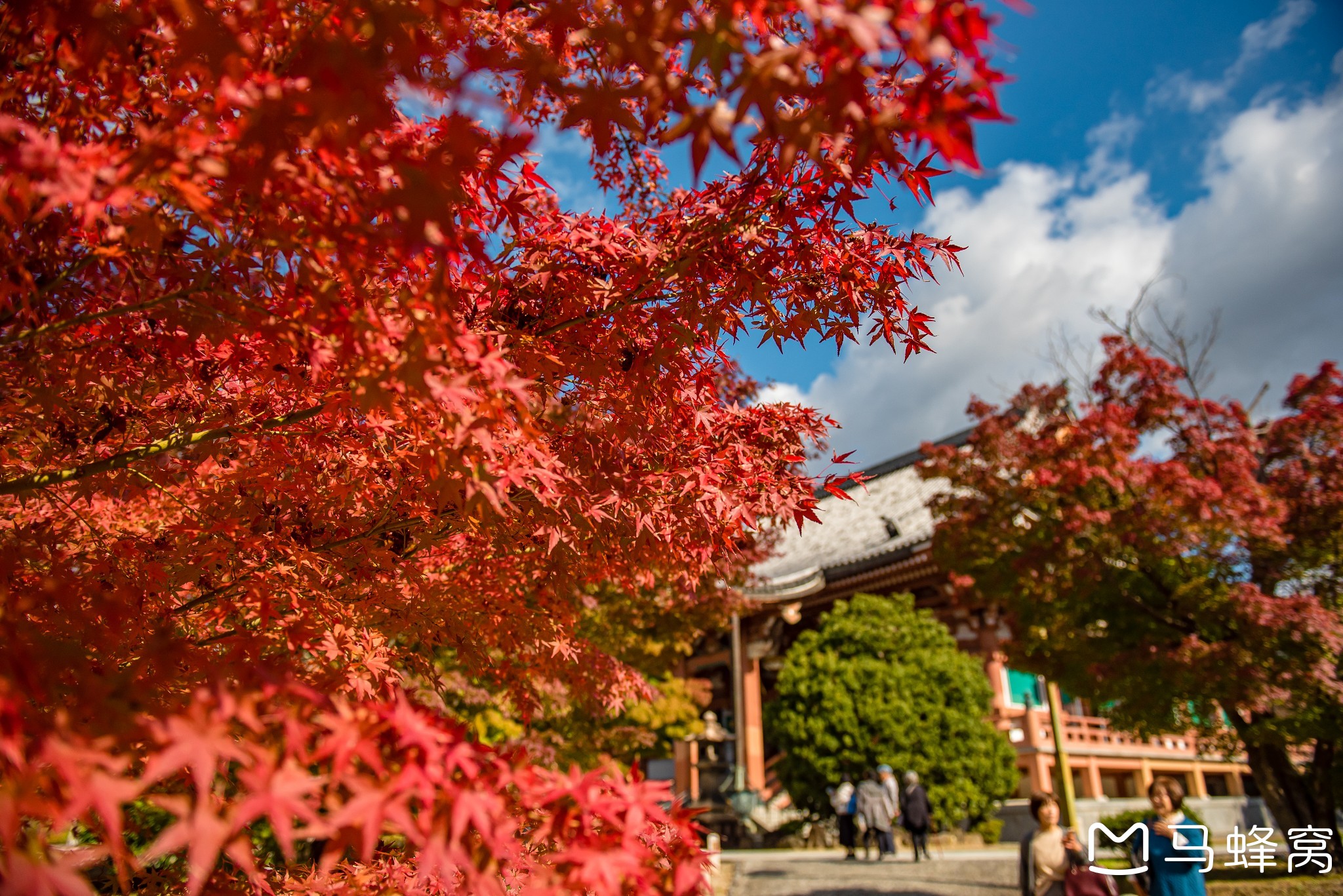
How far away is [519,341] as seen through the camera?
187 cm

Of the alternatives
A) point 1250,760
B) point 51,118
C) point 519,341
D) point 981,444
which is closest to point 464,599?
point 519,341

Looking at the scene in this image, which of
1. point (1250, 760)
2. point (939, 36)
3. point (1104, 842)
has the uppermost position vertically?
point (939, 36)

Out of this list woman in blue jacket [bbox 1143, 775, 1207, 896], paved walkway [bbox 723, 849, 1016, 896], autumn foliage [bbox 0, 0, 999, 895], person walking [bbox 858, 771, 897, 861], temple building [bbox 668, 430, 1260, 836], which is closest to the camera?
autumn foliage [bbox 0, 0, 999, 895]

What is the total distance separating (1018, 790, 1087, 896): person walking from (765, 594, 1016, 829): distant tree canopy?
539cm

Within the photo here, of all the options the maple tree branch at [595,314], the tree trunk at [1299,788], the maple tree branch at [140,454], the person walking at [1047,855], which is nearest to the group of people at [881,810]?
the tree trunk at [1299,788]

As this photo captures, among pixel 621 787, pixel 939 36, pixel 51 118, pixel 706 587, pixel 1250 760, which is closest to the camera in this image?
pixel 939 36

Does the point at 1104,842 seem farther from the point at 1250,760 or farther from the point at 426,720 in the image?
the point at 426,720

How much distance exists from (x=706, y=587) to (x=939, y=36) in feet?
19.7

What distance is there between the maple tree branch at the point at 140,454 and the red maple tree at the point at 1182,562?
22.9 ft

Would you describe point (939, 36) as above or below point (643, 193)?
below

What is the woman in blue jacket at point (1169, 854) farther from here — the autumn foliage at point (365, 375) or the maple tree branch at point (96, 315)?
the maple tree branch at point (96, 315)

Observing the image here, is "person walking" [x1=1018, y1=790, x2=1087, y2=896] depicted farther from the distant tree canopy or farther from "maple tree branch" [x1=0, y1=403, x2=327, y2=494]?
the distant tree canopy

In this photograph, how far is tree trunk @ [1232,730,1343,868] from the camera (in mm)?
7156

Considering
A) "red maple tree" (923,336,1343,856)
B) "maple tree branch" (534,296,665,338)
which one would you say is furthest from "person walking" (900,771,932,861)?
"maple tree branch" (534,296,665,338)
